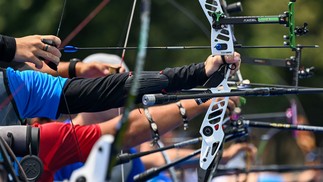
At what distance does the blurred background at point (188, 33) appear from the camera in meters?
11.3

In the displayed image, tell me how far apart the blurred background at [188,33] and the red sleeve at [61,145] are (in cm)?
547

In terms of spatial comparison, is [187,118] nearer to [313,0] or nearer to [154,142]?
[154,142]

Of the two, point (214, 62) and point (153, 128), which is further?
point (153, 128)

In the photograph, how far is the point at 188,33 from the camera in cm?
1414

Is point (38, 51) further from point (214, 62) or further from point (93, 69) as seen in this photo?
point (93, 69)

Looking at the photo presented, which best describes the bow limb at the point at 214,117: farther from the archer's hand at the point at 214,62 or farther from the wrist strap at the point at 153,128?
the wrist strap at the point at 153,128

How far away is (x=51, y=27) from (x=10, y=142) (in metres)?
7.15

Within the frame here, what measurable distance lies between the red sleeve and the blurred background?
547 cm

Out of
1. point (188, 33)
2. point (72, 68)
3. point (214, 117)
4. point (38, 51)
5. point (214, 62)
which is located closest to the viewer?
point (38, 51)

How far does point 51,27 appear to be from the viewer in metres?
11.4

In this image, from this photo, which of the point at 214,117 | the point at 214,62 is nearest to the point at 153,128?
the point at 214,117

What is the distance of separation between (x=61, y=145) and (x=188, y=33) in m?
9.02

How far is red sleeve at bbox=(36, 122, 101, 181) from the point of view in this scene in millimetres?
5171

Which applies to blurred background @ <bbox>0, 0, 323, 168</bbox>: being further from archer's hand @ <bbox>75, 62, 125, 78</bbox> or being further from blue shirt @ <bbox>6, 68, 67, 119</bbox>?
blue shirt @ <bbox>6, 68, 67, 119</bbox>
